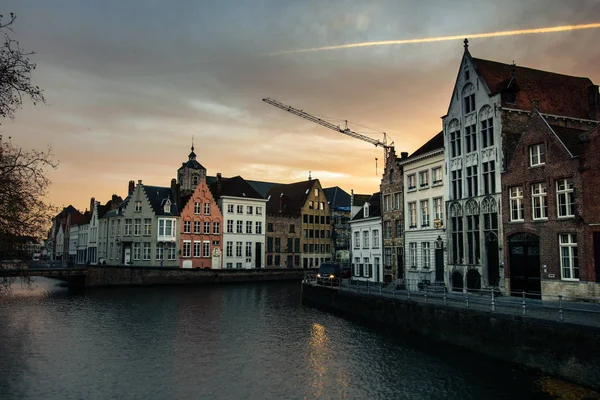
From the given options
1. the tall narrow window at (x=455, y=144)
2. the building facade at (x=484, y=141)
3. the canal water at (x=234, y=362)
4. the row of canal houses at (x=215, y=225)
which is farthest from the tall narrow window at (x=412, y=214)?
the row of canal houses at (x=215, y=225)

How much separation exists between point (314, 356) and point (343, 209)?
75901 mm

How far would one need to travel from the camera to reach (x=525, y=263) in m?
32.8

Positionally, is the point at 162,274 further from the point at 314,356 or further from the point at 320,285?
the point at 314,356

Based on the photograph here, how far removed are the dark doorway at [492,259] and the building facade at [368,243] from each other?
56.0 ft

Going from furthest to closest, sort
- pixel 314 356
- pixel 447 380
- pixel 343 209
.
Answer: pixel 343 209
pixel 314 356
pixel 447 380

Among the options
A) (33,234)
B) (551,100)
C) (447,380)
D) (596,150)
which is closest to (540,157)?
(596,150)

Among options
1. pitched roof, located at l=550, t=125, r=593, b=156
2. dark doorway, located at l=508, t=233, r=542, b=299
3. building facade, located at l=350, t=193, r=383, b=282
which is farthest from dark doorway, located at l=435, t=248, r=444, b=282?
pitched roof, located at l=550, t=125, r=593, b=156

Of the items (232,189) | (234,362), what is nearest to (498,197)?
(234,362)

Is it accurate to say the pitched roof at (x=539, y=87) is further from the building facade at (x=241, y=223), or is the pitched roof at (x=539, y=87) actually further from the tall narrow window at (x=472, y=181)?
the building facade at (x=241, y=223)

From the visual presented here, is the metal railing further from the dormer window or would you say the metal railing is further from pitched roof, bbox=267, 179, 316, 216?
pitched roof, bbox=267, 179, 316, 216

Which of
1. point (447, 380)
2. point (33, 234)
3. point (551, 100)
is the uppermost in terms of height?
point (551, 100)

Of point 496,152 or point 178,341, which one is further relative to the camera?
point 496,152

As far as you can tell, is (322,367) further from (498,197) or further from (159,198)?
(159,198)

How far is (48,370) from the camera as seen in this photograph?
73.7ft
